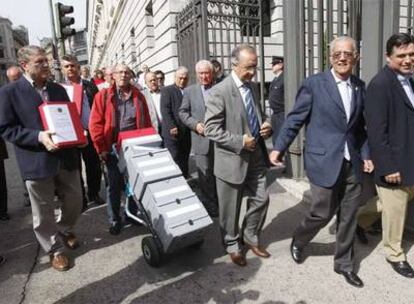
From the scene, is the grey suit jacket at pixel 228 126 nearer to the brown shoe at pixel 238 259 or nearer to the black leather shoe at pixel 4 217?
the brown shoe at pixel 238 259

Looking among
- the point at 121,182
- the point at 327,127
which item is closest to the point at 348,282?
the point at 327,127

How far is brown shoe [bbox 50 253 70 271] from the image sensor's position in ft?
11.8

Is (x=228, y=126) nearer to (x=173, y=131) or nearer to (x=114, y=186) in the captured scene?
(x=114, y=186)

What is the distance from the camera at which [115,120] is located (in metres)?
4.15

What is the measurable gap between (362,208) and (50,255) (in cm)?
305

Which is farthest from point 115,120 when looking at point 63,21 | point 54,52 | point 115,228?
point 54,52

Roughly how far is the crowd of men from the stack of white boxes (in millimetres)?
297

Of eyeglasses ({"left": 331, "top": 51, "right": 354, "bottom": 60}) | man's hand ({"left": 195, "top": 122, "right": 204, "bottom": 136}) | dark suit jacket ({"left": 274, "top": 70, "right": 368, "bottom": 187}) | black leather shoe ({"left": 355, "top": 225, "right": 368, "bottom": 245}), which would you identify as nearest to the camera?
eyeglasses ({"left": 331, "top": 51, "right": 354, "bottom": 60})

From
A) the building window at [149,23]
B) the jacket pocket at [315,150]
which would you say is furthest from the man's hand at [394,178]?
the building window at [149,23]

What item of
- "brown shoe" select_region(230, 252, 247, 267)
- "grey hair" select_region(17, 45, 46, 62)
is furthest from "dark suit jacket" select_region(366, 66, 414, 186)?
"grey hair" select_region(17, 45, 46, 62)

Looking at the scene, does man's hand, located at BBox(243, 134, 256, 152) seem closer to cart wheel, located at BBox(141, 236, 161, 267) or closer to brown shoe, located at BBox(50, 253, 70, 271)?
cart wheel, located at BBox(141, 236, 161, 267)

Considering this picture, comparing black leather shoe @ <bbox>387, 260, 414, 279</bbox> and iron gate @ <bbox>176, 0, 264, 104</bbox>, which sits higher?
iron gate @ <bbox>176, 0, 264, 104</bbox>

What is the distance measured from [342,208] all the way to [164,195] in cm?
150

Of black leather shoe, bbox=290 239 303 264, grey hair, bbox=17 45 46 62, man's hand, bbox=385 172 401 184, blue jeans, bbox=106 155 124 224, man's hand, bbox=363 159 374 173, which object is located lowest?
black leather shoe, bbox=290 239 303 264
